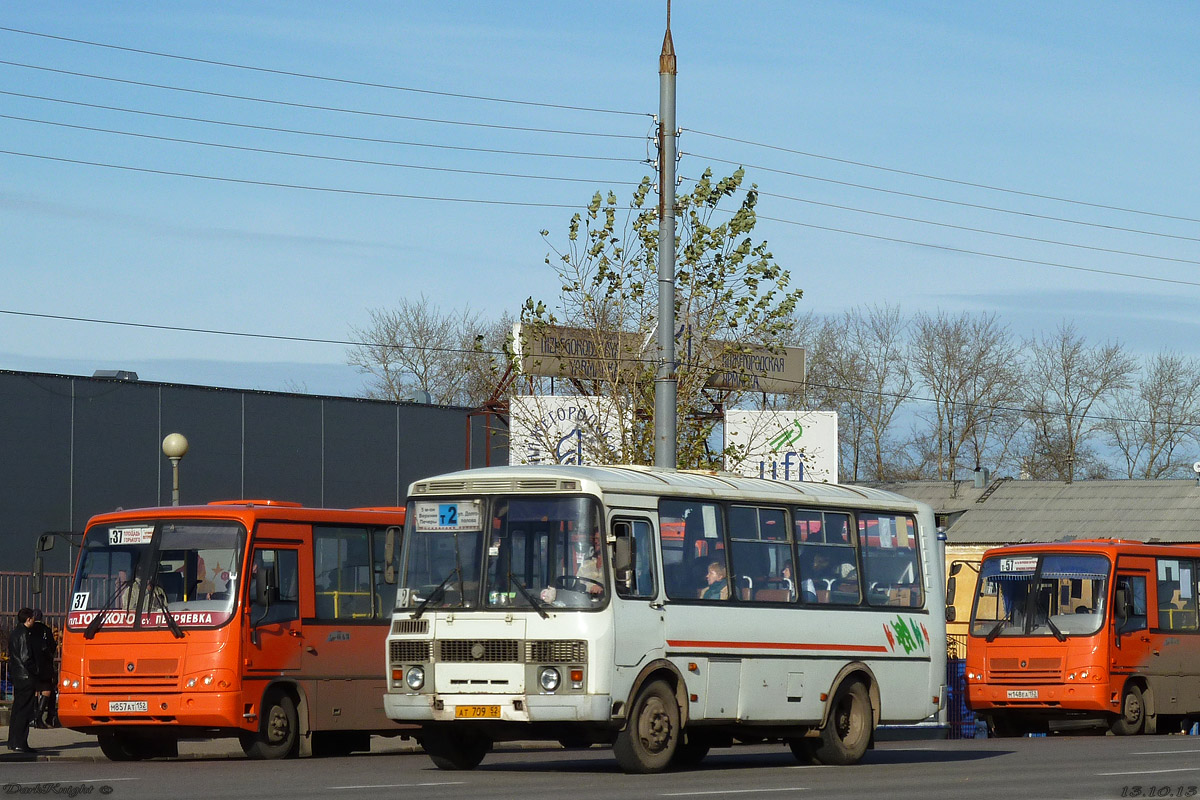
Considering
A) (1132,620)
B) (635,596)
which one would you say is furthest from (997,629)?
(635,596)

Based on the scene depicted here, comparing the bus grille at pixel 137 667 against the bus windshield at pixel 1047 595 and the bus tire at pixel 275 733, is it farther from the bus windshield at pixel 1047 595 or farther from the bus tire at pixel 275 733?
the bus windshield at pixel 1047 595

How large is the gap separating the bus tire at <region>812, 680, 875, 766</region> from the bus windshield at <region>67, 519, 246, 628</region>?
19.7 ft

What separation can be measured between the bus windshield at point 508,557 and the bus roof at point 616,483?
0.14 meters

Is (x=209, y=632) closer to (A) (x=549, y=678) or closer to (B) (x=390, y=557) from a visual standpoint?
(B) (x=390, y=557)

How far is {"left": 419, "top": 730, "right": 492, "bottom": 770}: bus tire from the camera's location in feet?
56.2

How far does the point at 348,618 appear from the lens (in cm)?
2053

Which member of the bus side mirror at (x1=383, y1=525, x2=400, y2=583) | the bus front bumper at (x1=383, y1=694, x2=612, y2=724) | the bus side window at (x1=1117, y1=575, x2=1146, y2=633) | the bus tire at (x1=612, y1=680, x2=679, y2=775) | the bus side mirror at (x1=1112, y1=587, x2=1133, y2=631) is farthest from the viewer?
the bus side window at (x1=1117, y1=575, x2=1146, y2=633)

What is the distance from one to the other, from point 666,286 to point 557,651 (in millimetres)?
7610

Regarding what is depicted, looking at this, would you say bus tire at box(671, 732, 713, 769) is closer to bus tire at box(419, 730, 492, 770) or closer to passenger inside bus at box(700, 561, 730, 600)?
passenger inside bus at box(700, 561, 730, 600)

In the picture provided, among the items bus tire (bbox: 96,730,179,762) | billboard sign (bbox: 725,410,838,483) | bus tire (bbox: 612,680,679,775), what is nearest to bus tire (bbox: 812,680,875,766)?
bus tire (bbox: 612,680,679,775)

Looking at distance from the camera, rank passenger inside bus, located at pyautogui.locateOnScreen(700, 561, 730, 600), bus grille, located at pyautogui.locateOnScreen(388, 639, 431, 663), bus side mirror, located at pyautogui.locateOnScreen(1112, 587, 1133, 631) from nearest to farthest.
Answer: bus grille, located at pyautogui.locateOnScreen(388, 639, 431, 663) → passenger inside bus, located at pyautogui.locateOnScreen(700, 561, 730, 600) → bus side mirror, located at pyautogui.locateOnScreen(1112, 587, 1133, 631)

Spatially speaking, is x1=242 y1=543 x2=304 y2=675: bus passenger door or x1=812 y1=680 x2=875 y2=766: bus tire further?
x1=242 y1=543 x2=304 y2=675: bus passenger door

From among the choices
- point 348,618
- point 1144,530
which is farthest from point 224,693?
point 1144,530

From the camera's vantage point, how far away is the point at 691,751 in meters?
18.5
